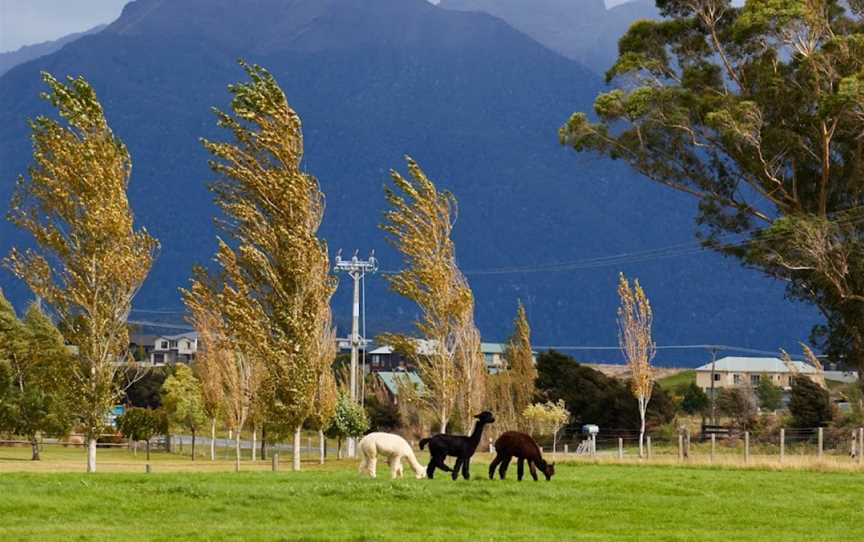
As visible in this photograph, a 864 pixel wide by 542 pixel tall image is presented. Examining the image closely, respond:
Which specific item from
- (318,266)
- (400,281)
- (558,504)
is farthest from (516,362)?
(558,504)

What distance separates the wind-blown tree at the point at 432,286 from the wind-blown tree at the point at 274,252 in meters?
5.24

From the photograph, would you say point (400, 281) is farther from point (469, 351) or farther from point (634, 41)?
point (634, 41)

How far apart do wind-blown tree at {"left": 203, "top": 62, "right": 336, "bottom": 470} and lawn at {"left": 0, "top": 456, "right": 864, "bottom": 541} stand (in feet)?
39.7

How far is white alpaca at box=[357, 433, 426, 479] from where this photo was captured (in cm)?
2508

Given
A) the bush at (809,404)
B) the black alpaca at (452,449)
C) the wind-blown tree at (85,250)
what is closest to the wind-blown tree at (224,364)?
the wind-blown tree at (85,250)

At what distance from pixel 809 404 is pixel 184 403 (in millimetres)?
38537

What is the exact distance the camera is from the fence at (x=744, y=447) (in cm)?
4044

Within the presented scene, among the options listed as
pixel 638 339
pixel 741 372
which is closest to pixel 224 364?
pixel 638 339

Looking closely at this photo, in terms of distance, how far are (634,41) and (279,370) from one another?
24.9 meters

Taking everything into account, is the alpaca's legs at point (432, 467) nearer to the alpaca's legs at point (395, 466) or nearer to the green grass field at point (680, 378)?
the alpaca's legs at point (395, 466)

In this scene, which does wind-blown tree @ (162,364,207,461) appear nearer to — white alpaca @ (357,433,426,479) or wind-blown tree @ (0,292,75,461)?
wind-blown tree @ (0,292,75,461)

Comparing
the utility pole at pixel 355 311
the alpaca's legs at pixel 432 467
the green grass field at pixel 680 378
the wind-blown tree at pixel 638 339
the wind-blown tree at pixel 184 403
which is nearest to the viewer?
the alpaca's legs at pixel 432 467

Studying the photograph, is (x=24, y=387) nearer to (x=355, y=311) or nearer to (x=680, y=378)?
(x=355, y=311)

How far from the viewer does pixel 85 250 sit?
125 ft
